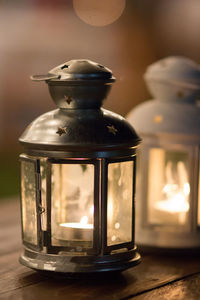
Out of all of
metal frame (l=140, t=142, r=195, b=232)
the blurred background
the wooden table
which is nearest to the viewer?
the wooden table

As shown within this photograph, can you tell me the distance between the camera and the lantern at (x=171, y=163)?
1390 millimetres

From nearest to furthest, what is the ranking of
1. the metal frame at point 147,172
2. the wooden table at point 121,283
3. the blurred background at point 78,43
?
the wooden table at point 121,283 → the metal frame at point 147,172 → the blurred background at point 78,43

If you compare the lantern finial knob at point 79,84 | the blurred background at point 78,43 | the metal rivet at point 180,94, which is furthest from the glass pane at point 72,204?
the blurred background at point 78,43

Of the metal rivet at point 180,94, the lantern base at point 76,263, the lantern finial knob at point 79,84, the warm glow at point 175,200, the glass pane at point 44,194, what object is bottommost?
the lantern base at point 76,263

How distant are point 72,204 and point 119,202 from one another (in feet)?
0.35

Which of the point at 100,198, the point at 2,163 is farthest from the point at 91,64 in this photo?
the point at 2,163

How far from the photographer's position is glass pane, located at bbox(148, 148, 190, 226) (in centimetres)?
141

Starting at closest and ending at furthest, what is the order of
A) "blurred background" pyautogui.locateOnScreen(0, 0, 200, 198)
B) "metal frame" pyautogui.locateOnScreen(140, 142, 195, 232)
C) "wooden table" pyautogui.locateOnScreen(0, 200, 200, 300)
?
"wooden table" pyautogui.locateOnScreen(0, 200, 200, 300) → "metal frame" pyautogui.locateOnScreen(140, 142, 195, 232) → "blurred background" pyautogui.locateOnScreen(0, 0, 200, 198)

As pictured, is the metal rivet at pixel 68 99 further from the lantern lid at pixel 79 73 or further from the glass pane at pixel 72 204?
the glass pane at pixel 72 204

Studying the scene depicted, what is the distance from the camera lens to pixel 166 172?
1.41 m

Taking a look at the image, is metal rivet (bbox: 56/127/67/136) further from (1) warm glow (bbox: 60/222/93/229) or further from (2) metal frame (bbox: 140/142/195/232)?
(2) metal frame (bbox: 140/142/195/232)

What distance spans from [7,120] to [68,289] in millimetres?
3533

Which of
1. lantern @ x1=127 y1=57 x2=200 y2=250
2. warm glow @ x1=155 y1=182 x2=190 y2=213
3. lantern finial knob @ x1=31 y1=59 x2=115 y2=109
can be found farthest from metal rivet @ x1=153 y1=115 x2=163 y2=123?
lantern finial knob @ x1=31 y1=59 x2=115 y2=109

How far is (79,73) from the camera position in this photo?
1.13 meters
